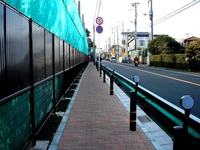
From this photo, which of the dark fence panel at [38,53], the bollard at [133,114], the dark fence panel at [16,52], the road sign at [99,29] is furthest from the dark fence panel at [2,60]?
the road sign at [99,29]

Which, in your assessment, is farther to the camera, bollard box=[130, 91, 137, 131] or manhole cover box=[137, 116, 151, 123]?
manhole cover box=[137, 116, 151, 123]

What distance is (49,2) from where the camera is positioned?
894 centimetres

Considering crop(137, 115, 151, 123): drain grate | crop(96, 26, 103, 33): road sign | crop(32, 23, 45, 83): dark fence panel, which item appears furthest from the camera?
crop(96, 26, 103, 33): road sign

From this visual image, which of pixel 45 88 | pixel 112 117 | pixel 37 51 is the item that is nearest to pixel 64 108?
pixel 112 117

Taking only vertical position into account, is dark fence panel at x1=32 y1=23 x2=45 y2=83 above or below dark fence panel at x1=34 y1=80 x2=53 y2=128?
above

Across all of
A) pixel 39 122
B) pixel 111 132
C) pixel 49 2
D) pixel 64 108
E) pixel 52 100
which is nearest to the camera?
pixel 39 122

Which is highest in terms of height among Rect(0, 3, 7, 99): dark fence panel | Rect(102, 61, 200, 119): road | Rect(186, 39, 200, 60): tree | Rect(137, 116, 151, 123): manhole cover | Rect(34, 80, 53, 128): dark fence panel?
Rect(186, 39, 200, 60): tree

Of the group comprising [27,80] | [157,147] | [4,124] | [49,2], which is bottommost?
[157,147]

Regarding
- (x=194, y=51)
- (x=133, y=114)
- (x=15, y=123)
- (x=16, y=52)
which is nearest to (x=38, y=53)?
(x=16, y=52)

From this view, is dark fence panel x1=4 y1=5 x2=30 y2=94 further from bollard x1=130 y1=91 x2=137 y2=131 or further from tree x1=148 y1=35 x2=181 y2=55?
tree x1=148 y1=35 x2=181 y2=55

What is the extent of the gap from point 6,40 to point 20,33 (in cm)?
69

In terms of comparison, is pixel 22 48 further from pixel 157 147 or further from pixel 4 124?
pixel 157 147

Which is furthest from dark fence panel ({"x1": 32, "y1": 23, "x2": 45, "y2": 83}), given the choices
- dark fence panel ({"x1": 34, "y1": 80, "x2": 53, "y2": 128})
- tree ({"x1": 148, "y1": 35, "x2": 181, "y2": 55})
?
tree ({"x1": 148, "y1": 35, "x2": 181, "y2": 55})

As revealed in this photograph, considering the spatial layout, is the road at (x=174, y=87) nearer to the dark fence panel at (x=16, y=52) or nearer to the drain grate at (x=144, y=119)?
the drain grate at (x=144, y=119)
